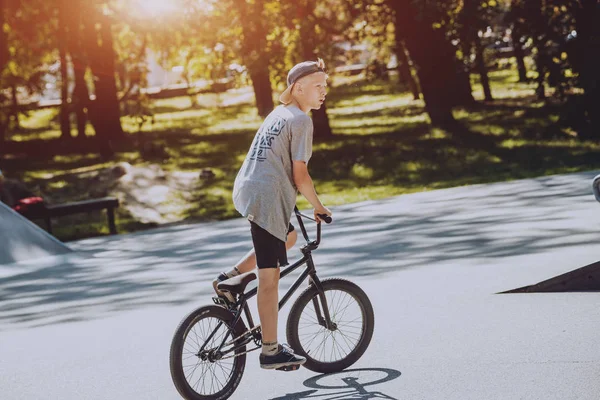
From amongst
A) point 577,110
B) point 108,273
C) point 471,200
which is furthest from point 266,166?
point 577,110

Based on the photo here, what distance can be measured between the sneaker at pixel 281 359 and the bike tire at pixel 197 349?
154mm

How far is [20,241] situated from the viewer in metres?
14.7

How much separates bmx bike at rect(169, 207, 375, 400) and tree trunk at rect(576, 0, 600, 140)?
1877 centimetres

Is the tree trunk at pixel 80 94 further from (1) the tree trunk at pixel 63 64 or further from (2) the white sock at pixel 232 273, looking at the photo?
(2) the white sock at pixel 232 273

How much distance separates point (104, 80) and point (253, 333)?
86.4 feet

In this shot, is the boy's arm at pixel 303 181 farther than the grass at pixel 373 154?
No

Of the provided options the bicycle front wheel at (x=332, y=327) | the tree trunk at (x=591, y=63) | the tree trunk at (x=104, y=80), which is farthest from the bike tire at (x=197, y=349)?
the tree trunk at (x=104, y=80)

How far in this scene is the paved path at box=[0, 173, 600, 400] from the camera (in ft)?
21.6

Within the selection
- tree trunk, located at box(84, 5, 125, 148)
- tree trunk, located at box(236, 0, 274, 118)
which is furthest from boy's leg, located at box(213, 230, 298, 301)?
tree trunk, located at box(84, 5, 125, 148)

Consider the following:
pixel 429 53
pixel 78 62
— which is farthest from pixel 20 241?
pixel 78 62

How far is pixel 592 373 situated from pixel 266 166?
2.09 meters

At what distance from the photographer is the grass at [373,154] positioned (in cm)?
2105

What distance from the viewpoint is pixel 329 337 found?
6859 millimetres

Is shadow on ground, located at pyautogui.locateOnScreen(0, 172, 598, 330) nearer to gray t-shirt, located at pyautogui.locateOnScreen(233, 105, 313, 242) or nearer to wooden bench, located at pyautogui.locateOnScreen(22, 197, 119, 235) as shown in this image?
wooden bench, located at pyautogui.locateOnScreen(22, 197, 119, 235)
